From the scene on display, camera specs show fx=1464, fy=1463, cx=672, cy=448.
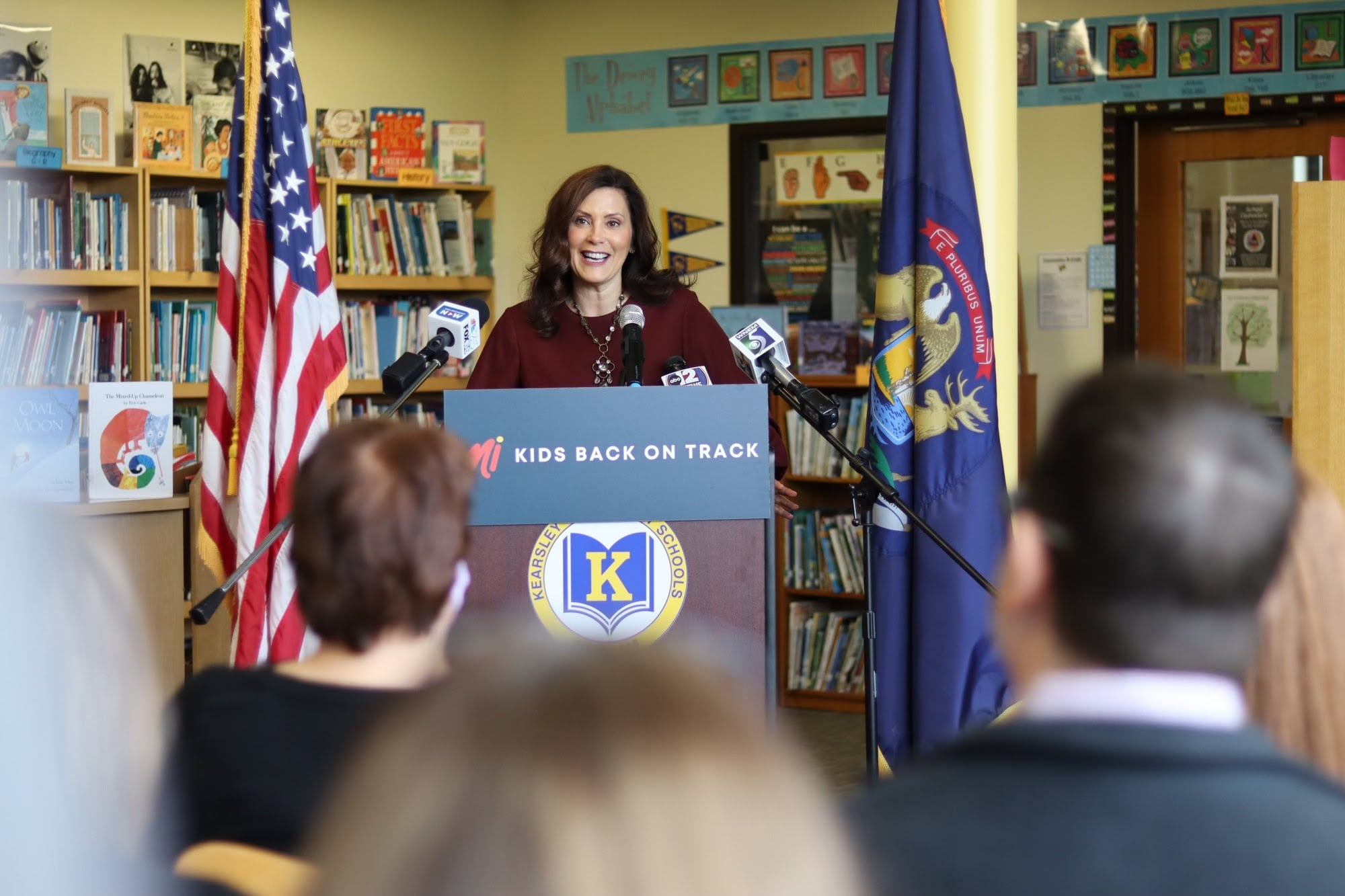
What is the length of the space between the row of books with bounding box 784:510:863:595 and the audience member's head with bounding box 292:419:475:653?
406cm

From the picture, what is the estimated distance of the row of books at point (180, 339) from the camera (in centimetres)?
546

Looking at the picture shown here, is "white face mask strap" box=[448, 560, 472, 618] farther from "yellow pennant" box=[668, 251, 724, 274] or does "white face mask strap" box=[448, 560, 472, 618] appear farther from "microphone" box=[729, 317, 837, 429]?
"yellow pennant" box=[668, 251, 724, 274]

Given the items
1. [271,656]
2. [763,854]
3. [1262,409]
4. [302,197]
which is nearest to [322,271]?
[302,197]

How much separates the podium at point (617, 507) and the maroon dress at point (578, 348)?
770mm

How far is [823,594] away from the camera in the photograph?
17.3ft

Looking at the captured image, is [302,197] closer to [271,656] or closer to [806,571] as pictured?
[271,656]

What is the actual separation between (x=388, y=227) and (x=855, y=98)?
201 centimetres

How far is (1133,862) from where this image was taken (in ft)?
2.66

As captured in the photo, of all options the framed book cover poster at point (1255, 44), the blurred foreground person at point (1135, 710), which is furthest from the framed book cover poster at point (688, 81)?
the blurred foreground person at point (1135, 710)

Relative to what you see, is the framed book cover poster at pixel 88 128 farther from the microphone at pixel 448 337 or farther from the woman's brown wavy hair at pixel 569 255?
the microphone at pixel 448 337

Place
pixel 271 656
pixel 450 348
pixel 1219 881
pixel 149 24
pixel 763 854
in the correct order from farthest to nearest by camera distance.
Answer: pixel 149 24, pixel 271 656, pixel 450 348, pixel 1219 881, pixel 763 854

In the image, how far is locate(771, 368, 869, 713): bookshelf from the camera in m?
5.19

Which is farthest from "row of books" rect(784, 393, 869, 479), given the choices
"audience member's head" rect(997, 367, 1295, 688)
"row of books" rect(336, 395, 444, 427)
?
"audience member's head" rect(997, 367, 1295, 688)

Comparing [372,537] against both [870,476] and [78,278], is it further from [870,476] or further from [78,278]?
[78,278]
